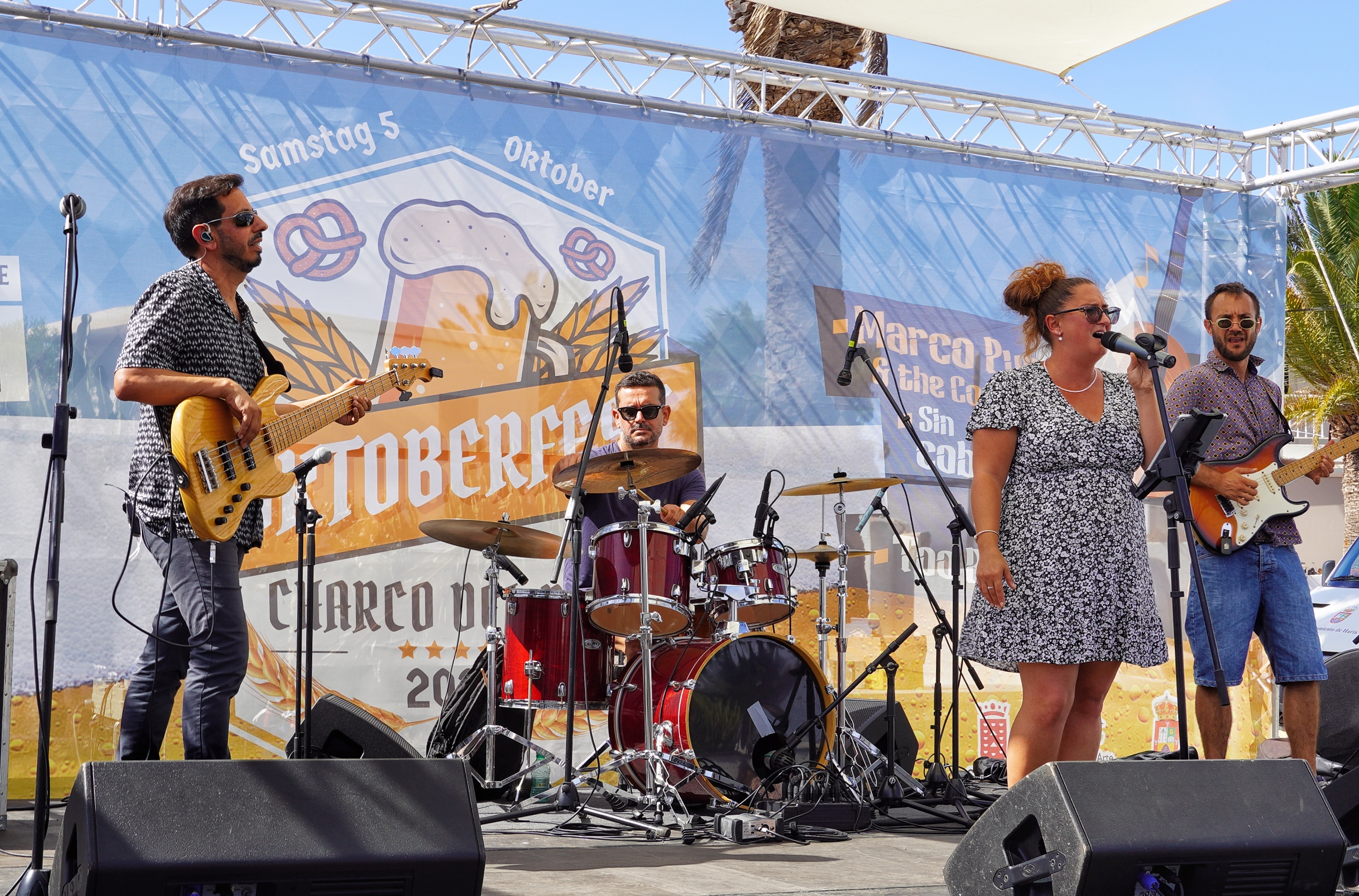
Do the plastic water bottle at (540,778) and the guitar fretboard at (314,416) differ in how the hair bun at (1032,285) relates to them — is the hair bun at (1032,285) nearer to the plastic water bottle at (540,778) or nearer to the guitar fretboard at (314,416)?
the guitar fretboard at (314,416)

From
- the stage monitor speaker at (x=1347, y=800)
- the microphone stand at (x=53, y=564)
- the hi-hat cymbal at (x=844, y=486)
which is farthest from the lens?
the hi-hat cymbal at (x=844, y=486)

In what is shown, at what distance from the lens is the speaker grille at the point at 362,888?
6.98 feet

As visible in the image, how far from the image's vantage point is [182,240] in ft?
11.8

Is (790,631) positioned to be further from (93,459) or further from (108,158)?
(108,158)

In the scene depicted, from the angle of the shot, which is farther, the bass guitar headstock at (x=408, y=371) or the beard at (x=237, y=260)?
the bass guitar headstock at (x=408, y=371)

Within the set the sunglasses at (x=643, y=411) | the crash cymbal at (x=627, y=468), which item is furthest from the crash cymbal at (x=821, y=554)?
the sunglasses at (x=643, y=411)

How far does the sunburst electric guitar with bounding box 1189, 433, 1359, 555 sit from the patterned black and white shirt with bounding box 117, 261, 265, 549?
3073 mm

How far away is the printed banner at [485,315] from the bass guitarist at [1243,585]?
1128 mm

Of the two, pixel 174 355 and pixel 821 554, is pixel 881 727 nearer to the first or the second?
pixel 821 554

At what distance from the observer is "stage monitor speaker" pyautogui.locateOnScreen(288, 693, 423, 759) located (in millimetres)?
3744

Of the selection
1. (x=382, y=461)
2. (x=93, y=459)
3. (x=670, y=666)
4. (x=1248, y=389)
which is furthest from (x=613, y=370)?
(x=1248, y=389)

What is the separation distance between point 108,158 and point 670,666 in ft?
10.0

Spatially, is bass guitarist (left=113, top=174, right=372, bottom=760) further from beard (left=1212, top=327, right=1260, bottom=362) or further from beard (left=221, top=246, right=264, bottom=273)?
beard (left=1212, top=327, right=1260, bottom=362)

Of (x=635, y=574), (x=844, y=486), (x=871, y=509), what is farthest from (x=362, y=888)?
(x=871, y=509)
